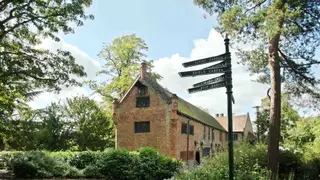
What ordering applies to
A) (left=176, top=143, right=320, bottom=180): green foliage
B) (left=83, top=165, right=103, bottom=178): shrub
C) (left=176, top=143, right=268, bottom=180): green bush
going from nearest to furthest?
1. (left=176, top=143, right=268, bottom=180): green bush
2. (left=176, top=143, right=320, bottom=180): green foliage
3. (left=83, top=165, right=103, bottom=178): shrub

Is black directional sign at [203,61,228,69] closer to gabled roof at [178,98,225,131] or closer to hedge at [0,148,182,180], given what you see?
hedge at [0,148,182,180]

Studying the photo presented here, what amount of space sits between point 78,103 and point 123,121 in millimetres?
5993

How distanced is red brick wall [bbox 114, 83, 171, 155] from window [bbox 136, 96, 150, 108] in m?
0.31

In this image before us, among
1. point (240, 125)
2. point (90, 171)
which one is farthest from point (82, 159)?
point (240, 125)

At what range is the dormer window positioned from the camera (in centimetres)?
2884

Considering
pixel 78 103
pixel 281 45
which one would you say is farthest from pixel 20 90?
pixel 281 45

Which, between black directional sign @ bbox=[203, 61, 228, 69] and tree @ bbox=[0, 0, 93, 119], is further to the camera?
tree @ bbox=[0, 0, 93, 119]

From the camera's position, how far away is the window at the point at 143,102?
28.7 metres

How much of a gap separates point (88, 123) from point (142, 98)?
6.76 meters

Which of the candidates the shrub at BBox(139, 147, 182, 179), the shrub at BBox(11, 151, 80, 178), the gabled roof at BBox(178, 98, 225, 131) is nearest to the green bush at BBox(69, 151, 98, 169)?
the shrub at BBox(11, 151, 80, 178)

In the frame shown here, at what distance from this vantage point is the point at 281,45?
13492mm

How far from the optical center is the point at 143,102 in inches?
1139

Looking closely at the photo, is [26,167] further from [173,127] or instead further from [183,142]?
[183,142]

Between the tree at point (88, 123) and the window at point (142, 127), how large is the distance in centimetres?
475
